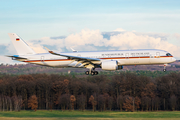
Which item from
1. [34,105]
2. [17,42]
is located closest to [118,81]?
[34,105]

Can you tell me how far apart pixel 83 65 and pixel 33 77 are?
434ft

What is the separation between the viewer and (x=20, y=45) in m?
72.6

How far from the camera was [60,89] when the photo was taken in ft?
598

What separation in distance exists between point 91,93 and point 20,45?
4455 inches

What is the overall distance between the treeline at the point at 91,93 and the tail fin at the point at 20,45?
102m

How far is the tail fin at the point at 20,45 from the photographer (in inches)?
2832

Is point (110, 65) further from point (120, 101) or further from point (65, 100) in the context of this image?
point (65, 100)

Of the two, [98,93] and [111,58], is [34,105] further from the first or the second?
[111,58]

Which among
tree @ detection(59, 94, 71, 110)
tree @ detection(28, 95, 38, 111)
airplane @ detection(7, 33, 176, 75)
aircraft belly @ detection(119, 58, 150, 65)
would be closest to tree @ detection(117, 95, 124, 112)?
tree @ detection(59, 94, 71, 110)

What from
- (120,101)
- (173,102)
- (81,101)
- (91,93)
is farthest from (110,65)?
(91,93)

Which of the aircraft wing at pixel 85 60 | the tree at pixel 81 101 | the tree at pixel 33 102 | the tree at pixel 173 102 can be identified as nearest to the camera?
the aircraft wing at pixel 85 60

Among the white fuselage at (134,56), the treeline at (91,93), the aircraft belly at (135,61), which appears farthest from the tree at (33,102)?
the aircraft belly at (135,61)

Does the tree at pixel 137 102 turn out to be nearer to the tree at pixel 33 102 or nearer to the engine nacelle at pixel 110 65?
the tree at pixel 33 102

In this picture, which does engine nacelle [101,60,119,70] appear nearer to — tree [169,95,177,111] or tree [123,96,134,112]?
tree [123,96,134,112]
